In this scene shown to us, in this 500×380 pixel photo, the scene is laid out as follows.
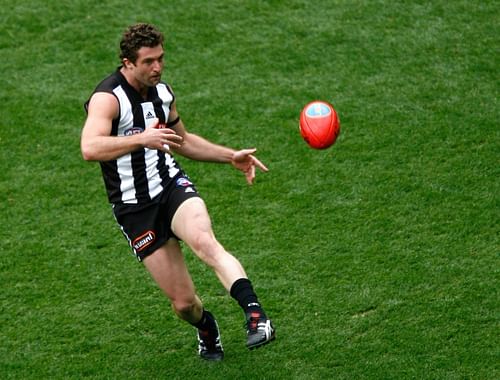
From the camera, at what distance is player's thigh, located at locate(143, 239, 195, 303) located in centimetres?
658

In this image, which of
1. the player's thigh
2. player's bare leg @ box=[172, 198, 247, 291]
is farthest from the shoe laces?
the player's thigh

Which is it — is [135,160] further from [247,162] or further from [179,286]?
[179,286]

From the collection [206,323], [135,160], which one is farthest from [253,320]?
[135,160]

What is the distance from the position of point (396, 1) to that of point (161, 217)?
20.5 feet

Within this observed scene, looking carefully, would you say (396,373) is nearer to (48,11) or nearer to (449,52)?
(449,52)

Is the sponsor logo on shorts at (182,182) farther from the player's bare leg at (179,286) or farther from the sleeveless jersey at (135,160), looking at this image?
the player's bare leg at (179,286)

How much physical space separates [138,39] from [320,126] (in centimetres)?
164

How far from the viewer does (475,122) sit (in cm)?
991

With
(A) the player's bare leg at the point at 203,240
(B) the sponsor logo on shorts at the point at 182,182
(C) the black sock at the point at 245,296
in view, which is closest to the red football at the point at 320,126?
(B) the sponsor logo on shorts at the point at 182,182

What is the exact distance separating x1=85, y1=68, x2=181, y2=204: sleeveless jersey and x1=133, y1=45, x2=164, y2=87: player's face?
0.52ft

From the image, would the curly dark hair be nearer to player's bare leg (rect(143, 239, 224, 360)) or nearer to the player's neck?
the player's neck

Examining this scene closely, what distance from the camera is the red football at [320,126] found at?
733cm

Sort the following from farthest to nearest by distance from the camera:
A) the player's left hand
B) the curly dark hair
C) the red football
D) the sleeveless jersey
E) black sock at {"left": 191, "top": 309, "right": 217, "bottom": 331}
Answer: the red football < black sock at {"left": 191, "top": 309, "right": 217, "bottom": 331} < the player's left hand < the sleeveless jersey < the curly dark hair

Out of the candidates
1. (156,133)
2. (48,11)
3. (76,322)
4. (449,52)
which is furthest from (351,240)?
(48,11)
